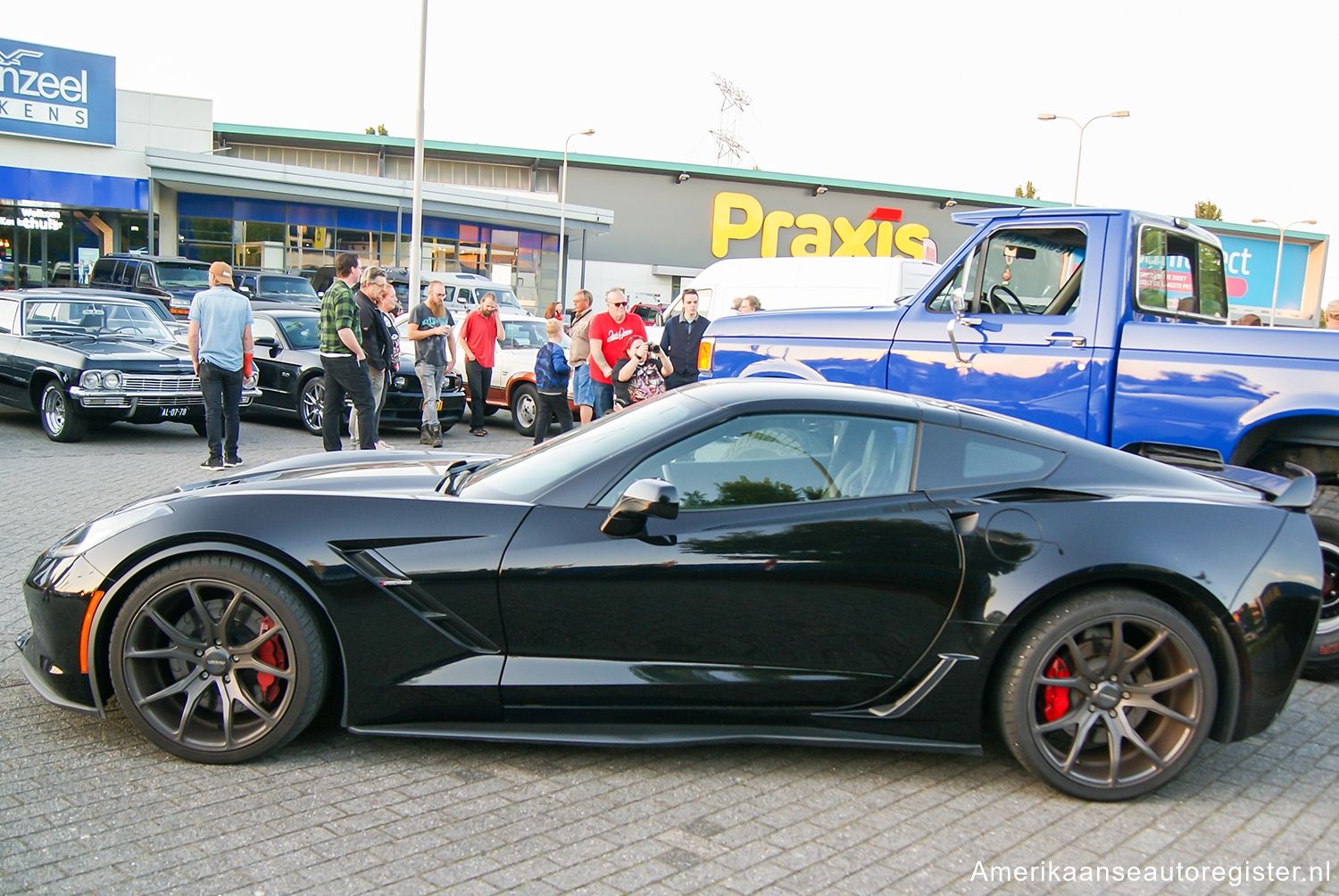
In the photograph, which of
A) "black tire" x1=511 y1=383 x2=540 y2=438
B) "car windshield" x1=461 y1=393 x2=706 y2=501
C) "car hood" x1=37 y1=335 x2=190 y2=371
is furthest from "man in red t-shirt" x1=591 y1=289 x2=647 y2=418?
"car windshield" x1=461 y1=393 x2=706 y2=501

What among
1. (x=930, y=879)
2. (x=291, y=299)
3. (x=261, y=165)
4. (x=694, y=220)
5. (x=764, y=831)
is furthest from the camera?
(x=694, y=220)

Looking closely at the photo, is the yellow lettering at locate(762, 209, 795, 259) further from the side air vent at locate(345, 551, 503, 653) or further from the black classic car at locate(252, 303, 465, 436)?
the side air vent at locate(345, 551, 503, 653)

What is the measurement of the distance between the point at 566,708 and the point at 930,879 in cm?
127

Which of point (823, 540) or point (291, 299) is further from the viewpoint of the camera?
point (291, 299)

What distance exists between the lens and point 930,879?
302 cm

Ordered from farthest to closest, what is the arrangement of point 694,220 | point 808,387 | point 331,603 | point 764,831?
point 694,220 → point 808,387 → point 331,603 → point 764,831

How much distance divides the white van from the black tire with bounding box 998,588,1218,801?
849 cm

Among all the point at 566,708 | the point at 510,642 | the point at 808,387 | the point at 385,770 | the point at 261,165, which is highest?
the point at 261,165

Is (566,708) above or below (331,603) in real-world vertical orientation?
below

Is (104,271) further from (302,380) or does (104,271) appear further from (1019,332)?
(1019,332)

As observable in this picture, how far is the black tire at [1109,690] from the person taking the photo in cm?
361

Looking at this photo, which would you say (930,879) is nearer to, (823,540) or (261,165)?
(823,540)

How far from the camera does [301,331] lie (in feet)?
43.2

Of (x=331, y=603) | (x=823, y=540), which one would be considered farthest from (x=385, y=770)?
(x=823, y=540)
